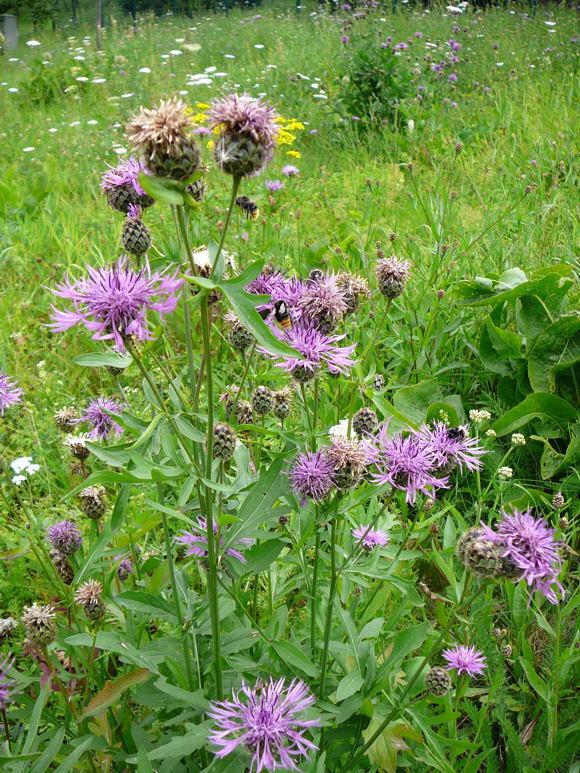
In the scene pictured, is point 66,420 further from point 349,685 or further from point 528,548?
point 528,548

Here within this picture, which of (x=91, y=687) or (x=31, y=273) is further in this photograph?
(x=31, y=273)

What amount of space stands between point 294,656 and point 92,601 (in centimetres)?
45

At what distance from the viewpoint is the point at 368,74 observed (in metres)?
5.46

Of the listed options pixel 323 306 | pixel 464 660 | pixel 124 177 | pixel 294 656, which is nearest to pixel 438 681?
pixel 464 660

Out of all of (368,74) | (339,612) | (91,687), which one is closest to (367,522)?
(339,612)

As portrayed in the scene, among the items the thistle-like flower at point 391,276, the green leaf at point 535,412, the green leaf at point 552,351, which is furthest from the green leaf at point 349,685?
the green leaf at point 552,351

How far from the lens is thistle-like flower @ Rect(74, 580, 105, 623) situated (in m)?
1.35

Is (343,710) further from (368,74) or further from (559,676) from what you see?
(368,74)

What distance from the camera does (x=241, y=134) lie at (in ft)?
3.00

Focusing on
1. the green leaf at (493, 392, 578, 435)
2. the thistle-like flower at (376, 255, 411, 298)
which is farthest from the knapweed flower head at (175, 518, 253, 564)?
the green leaf at (493, 392, 578, 435)

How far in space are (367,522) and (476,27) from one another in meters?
7.96

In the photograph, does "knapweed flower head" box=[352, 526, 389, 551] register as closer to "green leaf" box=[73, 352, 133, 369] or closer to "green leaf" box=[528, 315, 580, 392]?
"green leaf" box=[73, 352, 133, 369]

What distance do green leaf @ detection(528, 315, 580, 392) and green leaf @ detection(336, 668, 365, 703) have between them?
4.82ft

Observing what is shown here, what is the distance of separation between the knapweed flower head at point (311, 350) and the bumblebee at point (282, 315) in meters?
0.02
